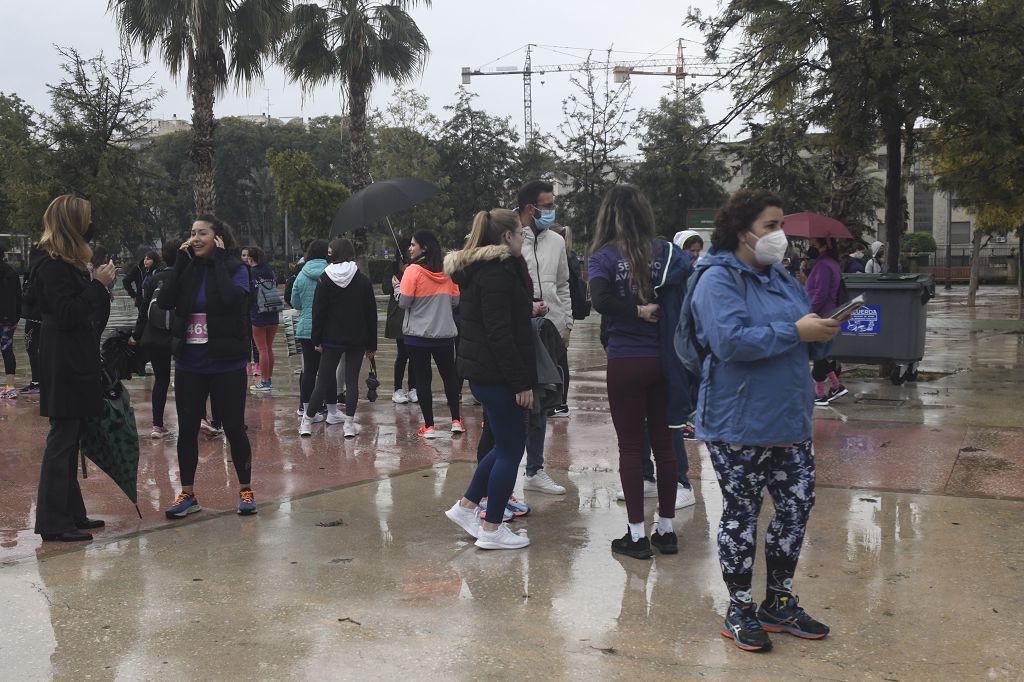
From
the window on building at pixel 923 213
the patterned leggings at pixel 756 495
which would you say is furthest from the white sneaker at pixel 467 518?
the window on building at pixel 923 213

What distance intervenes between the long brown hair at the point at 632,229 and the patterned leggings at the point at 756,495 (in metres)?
1.30

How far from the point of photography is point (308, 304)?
33.1ft

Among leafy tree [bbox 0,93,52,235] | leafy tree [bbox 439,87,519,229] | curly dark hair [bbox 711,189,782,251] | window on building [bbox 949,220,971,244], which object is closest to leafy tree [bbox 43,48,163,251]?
leafy tree [bbox 0,93,52,235]

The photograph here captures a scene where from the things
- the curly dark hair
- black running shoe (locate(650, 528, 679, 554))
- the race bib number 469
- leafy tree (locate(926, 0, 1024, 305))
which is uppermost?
leafy tree (locate(926, 0, 1024, 305))

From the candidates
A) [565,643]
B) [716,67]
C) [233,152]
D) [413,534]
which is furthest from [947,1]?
[233,152]

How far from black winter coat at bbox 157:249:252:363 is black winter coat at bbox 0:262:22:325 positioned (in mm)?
5815

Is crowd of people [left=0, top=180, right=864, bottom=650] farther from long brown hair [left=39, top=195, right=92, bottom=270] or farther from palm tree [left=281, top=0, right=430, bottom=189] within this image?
palm tree [left=281, top=0, right=430, bottom=189]

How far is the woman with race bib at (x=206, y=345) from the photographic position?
5.92 metres

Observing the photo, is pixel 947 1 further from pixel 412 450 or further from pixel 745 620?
pixel 745 620

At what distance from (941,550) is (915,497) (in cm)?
116

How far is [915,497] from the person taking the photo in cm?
622

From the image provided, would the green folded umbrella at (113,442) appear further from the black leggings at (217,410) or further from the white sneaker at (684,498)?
the white sneaker at (684,498)

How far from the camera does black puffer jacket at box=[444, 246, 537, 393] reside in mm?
5043

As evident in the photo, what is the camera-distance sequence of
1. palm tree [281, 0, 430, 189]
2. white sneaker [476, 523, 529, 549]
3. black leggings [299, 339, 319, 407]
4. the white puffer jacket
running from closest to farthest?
white sneaker [476, 523, 529, 549] → the white puffer jacket → black leggings [299, 339, 319, 407] → palm tree [281, 0, 430, 189]
